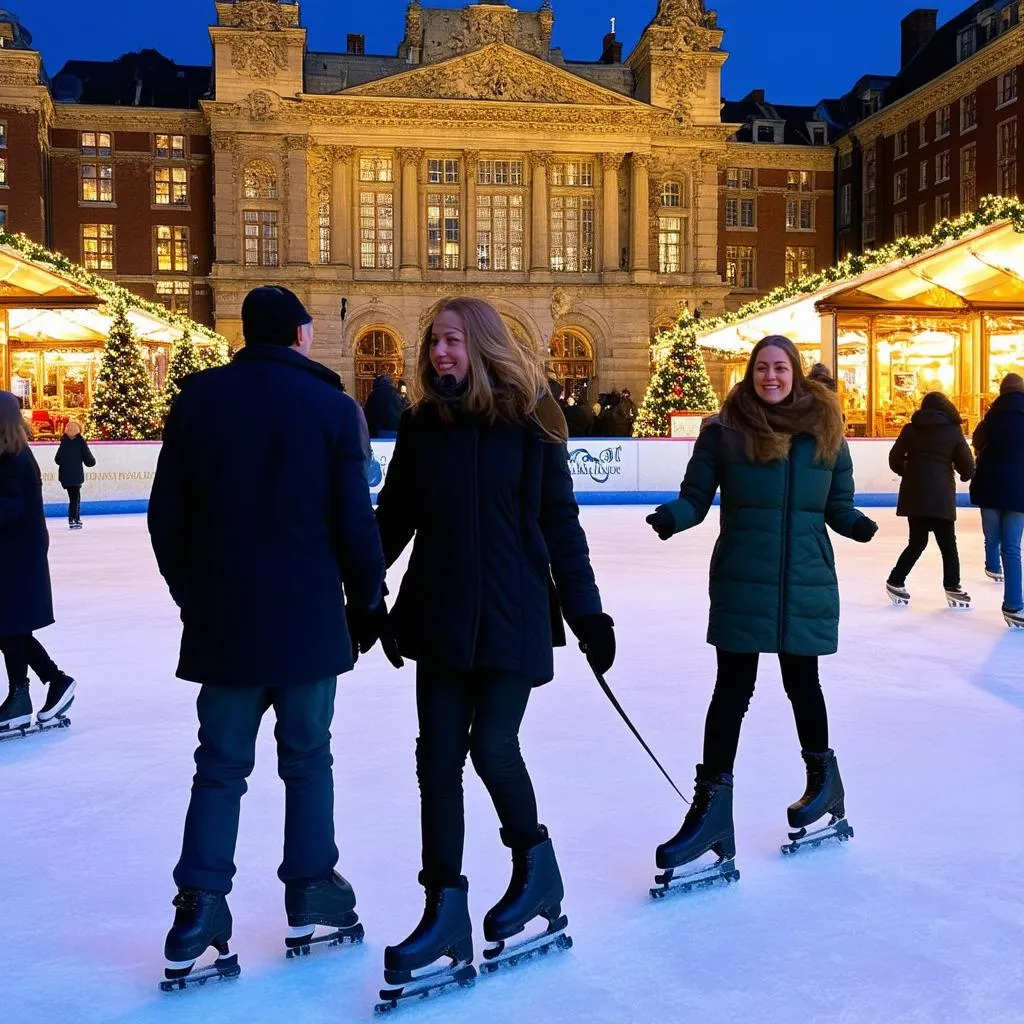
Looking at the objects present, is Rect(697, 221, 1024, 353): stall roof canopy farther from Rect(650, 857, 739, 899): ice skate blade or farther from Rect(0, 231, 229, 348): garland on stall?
Rect(650, 857, 739, 899): ice skate blade

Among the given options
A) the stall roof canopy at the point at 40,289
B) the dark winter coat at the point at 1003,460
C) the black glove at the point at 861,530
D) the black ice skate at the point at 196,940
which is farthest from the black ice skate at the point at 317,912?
the stall roof canopy at the point at 40,289

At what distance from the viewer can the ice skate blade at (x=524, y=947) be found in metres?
3.22

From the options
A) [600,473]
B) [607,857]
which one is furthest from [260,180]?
[607,857]

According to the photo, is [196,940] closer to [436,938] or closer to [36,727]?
[436,938]

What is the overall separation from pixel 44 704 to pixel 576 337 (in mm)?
43383

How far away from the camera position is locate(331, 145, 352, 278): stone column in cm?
4762

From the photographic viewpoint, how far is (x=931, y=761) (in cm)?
518

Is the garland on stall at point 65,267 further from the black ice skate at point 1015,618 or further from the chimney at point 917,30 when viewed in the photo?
the chimney at point 917,30

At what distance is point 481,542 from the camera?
3.03 metres

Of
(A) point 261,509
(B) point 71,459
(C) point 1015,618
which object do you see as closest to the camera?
(A) point 261,509

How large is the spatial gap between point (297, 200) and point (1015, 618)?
4173cm

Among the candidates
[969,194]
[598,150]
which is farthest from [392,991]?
[598,150]

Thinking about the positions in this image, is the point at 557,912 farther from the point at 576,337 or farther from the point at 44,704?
the point at 576,337

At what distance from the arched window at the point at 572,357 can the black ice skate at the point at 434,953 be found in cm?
4528
